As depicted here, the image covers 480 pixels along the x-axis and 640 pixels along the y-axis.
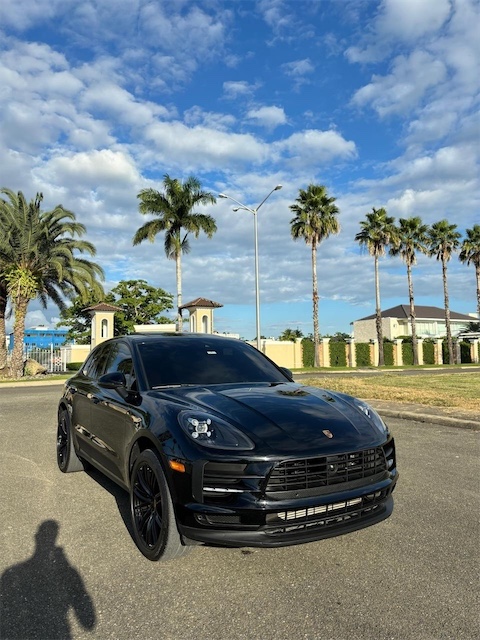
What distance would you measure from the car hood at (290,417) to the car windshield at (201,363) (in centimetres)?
33

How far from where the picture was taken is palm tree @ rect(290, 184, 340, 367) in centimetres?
4062

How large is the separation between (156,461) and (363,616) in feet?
5.06

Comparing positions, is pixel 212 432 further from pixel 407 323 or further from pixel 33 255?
pixel 407 323

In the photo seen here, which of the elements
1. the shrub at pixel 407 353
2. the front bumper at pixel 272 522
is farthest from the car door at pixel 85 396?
the shrub at pixel 407 353

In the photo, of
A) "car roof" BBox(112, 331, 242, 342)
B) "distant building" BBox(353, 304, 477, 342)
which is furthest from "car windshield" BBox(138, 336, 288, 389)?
"distant building" BBox(353, 304, 477, 342)

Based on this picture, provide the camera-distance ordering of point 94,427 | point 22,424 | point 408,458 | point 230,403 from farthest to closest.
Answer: point 22,424, point 408,458, point 94,427, point 230,403

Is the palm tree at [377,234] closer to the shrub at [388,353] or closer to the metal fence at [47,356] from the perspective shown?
the shrub at [388,353]

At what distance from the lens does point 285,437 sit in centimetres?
311

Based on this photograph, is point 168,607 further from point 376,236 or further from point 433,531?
point 376,236

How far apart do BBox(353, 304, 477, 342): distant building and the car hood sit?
82.5 m

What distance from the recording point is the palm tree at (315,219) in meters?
40.6

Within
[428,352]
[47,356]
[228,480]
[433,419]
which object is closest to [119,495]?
[228,480]

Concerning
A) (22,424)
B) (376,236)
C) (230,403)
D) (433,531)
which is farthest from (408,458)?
(376,236)

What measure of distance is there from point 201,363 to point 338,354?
46.0 m
